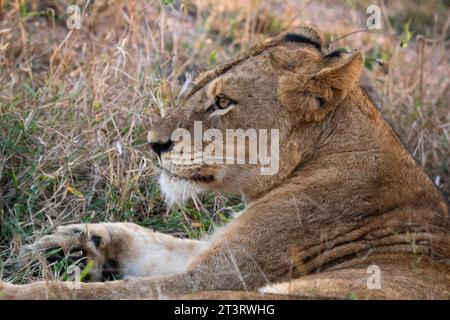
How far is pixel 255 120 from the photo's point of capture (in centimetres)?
437

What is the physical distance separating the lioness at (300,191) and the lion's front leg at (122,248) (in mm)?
15

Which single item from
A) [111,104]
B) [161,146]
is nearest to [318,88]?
[161,146]

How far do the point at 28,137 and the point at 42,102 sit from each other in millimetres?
413

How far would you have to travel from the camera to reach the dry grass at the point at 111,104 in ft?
17.4

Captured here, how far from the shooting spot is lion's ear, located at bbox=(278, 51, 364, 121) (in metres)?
4.27

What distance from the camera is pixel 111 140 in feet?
19.0

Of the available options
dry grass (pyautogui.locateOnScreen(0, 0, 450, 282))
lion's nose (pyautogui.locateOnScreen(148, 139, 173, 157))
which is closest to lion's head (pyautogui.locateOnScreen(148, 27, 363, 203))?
lion's nose (pyautogui.locateOnScreen(148, 139, 173, 157))

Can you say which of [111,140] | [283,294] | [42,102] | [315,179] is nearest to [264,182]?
[315,179]

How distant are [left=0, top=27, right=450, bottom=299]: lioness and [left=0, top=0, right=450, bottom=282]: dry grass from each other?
0.49 metres

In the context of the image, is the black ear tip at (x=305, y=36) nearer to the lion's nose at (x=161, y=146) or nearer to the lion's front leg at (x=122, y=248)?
the lion's nose at (x=161, y=146)

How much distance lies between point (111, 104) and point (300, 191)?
202 cm

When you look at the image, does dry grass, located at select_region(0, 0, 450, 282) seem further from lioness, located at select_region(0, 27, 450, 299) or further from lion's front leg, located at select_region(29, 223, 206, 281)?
lioness, located at select_region(0, 27, 450, 299)

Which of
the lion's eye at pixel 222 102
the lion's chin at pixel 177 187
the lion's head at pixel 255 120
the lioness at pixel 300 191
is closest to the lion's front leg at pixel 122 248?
the lioness at pixel 300 191
